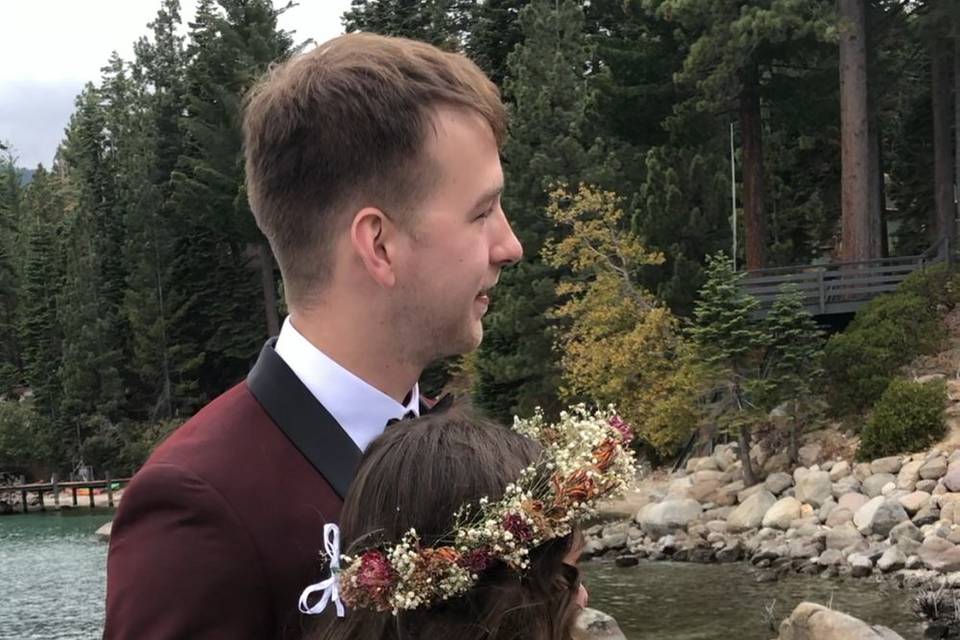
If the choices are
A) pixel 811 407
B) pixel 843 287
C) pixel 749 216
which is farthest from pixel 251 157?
pixel 749 216

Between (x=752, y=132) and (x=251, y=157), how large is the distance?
952 inches

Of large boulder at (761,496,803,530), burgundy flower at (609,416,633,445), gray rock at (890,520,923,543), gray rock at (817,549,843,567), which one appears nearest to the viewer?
burgundy flower at (609,416,633,445)

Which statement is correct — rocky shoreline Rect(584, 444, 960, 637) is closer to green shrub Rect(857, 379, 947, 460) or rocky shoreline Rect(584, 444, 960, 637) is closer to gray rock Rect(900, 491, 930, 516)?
gray rock Rect(900, 491, 930, 516)

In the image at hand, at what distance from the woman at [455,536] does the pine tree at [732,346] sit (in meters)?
17.9

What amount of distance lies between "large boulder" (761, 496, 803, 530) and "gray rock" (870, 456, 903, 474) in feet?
4.15

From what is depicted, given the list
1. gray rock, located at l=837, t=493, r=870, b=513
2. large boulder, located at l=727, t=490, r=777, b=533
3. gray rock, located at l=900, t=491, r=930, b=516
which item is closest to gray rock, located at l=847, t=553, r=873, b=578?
gray rock, located at l=900, t=491, r=930, b=516

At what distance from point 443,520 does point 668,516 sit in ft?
58.8

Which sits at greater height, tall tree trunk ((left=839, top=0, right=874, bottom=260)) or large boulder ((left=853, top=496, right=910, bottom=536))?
tall tree trunk ((left=839, top=0, right=874, bottom=260))

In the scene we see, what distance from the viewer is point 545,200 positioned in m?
26.8

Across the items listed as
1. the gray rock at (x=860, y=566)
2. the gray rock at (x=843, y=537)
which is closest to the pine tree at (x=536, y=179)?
the gray rock at (x=843, y=537)

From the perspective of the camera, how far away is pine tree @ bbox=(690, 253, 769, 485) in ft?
62.8

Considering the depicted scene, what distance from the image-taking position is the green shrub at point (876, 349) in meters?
18.9

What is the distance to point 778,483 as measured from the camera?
61.4 feet

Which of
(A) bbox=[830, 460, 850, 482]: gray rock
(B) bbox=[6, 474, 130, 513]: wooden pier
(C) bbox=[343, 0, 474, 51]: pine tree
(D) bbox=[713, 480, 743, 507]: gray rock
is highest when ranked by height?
(C) bbox=[343, 0, 474, 51]: pine tree
